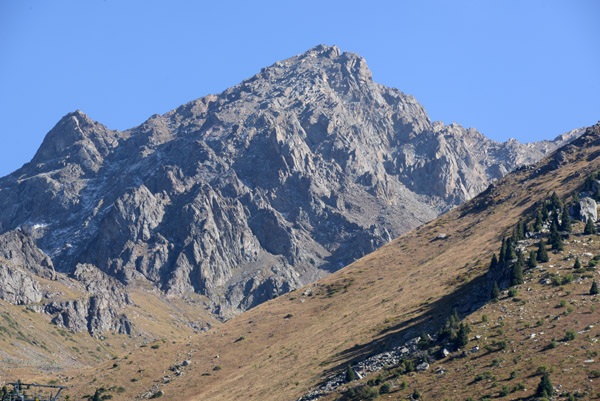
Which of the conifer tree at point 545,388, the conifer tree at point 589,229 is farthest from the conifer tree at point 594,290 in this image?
the conifer tree at point 589,229

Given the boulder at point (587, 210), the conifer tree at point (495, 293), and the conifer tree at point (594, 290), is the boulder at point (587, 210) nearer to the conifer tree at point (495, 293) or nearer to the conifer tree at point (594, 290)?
the conifer tree at point (495, 293)

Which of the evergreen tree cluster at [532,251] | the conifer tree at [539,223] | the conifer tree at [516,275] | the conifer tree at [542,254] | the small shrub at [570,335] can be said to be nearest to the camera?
the small shrub at [570,335]

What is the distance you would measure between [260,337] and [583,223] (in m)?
80.8

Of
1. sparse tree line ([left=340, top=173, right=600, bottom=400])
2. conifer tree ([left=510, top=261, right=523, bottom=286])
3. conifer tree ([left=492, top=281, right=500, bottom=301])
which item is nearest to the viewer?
sparse tree line ([left=340, top=173, right=600, bottom=400])

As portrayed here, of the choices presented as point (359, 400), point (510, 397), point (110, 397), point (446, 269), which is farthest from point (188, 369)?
point (510, 397)

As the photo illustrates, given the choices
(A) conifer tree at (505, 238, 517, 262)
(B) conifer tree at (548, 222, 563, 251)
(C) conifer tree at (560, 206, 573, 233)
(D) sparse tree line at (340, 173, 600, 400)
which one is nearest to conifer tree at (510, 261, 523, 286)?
(D) sparse tree line at (340, 173, 600, 400)

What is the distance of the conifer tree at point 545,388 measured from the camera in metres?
75.6

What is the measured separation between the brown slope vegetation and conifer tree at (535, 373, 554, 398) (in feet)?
54.5

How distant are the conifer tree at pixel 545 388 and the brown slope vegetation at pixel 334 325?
16621 millimetres

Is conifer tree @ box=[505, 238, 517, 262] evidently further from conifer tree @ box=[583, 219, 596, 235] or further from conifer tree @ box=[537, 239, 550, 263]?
conifer tree @ box=[583, 219, 596, 235]

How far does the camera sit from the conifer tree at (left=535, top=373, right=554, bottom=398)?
75.6m

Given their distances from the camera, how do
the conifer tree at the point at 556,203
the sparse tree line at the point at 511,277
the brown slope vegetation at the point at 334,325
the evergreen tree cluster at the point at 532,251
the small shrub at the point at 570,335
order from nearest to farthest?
the small shrub at the point at 570,335 → the sparse tree line at the point at 511,277 → the evergreen tree cluster at the point at 532,251 → the brown slope vegetation at the point at 334,325 → the conifer tree at the point at 556,203

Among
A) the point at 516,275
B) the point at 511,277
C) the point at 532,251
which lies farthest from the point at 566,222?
the point at 516,275

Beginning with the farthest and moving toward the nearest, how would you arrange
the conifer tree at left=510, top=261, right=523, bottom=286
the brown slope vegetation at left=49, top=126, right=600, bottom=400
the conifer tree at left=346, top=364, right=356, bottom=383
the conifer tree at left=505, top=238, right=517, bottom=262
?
1. the brown slope vegetation at left=49, top=126, right=600, bottom=400
2. the conifer tree at left=505, top=238, right=517, bottom=262
3. the conifer tree at left=510, top=261, right=523, bottom=286
4. the conifer tree at left=346, top=364, right=356, bottom=383
